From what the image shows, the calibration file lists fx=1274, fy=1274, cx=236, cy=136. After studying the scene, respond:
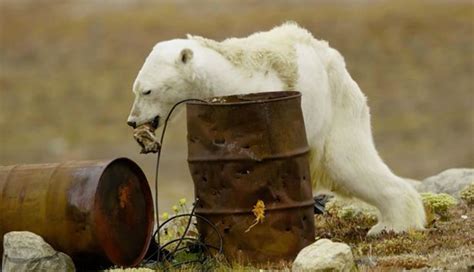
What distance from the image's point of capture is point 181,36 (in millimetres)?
39594

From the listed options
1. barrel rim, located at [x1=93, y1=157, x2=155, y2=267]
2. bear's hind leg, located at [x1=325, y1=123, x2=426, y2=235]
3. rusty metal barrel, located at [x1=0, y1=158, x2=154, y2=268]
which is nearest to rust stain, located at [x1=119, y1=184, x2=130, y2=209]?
rusty metal barrel, located at [x1=0, y1=158, x2=154, y2=268]

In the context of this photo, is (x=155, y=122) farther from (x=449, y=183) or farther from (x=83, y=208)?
(x=449, y=183)

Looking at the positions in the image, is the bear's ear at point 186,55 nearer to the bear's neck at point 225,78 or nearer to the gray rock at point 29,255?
the bear's neck at point 225,78

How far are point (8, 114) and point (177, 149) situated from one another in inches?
293

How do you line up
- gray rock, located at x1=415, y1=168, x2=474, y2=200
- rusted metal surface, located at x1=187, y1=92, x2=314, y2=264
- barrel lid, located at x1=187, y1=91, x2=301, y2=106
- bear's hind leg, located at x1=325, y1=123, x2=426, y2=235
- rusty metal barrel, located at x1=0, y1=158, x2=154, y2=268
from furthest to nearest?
gray rock, located at x1=415, y1=168, x2=474, y2=200 < bear's hind leg, located at x1=325, y1=123, x2=426, y2=235 < barrel lid, located at x1=187, y1=91, x2=301, y2=106 < rusted metal surface, located at x1=187, y1=92, x2=314, y2=264 < rusty metal barrel, located at x1=0, y1=158, x2=154, y2=268

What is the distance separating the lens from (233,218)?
9945 mm

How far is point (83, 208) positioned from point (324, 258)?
1902mm

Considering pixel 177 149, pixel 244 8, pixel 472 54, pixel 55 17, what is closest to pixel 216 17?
pixel 244 8

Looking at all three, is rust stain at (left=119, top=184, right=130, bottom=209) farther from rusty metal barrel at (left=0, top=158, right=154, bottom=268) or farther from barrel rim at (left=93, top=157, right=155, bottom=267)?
barrel rim at (left=93, top=157, right=155, bottom=267)

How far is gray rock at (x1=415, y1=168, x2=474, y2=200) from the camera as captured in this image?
14799 mm

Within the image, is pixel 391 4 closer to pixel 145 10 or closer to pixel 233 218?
pixel 145 10

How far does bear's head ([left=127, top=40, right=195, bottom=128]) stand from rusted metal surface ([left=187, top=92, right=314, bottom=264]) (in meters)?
0.41

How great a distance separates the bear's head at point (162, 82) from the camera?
10.4m

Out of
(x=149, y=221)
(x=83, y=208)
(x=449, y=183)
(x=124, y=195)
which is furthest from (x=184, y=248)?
(x=449, y=183)
